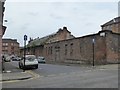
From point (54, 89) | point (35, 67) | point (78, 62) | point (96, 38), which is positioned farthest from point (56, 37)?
point (54, 89)

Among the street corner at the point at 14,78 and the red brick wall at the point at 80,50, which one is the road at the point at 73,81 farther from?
the red brick wall at the point at 80,50

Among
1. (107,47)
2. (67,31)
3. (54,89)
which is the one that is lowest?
(54,89)

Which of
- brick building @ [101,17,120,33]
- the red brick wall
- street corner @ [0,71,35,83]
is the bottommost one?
street corner @ [0,71,35,83]

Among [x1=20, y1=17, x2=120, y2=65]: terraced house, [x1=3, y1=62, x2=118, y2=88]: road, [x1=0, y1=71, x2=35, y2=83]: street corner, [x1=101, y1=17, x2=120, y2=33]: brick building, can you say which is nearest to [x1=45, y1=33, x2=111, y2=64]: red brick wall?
[x1=20, y1=17, x2=120, y2=65]: terraced house

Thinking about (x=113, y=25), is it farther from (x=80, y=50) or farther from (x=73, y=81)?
(x=73, y=81)

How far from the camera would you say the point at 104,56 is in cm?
3797

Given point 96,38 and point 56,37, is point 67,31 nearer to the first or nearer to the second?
point 56,37

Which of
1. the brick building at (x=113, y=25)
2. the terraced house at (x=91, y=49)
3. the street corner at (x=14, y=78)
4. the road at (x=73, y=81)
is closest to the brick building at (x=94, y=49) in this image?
the terraced house at (x=91, y=49)

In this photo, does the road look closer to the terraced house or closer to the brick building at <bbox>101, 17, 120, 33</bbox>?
the terraced house

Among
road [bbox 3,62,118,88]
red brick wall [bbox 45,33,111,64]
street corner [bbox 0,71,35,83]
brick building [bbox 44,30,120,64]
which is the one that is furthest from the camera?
red brick wall [bbox 45,33,111,64]

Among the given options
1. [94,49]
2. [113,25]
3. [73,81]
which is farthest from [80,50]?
[113,25]

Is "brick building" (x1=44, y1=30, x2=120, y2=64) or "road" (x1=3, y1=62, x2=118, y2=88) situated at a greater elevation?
"brick building" (x1=44, y1=30, x2=120, y2=64)

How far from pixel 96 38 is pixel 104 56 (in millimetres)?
2924

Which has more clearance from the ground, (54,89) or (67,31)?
(67,31)
